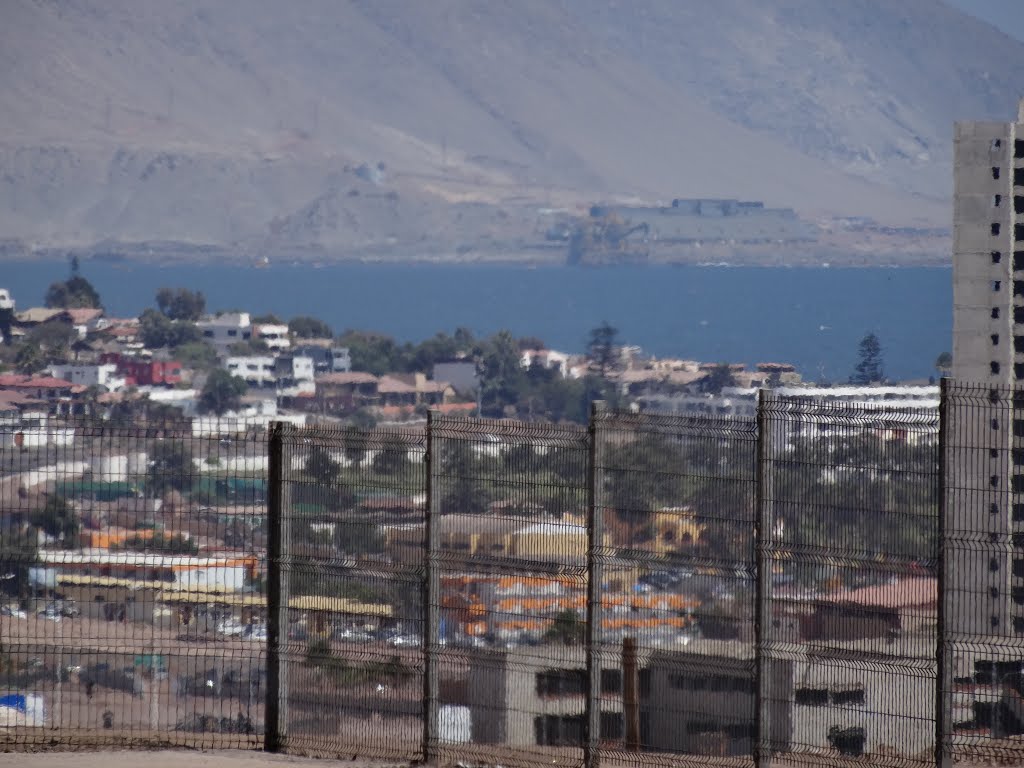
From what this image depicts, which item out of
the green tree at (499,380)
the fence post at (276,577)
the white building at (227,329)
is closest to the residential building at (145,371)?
the white building at (227,329)

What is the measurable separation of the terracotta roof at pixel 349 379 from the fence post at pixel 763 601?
81.7 metres

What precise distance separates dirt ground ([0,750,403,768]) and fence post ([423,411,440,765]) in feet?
1.00

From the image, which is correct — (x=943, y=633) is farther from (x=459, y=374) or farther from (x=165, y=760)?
(x=459, y=374)

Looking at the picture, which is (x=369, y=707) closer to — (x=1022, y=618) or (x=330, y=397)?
(x=1022, y=618)

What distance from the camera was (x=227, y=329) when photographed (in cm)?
10306

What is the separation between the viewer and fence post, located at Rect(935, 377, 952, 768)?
830cm

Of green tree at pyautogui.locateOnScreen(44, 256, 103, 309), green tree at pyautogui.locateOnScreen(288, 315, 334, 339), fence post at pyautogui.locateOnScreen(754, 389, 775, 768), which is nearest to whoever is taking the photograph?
fence post at pyautogui.locateOnScreen(754, 389, 775, 768)

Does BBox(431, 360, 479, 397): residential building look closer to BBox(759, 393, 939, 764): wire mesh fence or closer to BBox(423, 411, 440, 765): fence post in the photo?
BBox(423, 411, 440, 765): fence post

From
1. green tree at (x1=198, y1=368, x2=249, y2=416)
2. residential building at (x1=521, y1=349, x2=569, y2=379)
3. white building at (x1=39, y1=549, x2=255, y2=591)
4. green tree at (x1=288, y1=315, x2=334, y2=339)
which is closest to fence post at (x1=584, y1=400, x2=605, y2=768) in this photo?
white building at (x1=39, y1=549, x2=255, y2=591)

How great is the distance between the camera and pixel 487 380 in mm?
93188

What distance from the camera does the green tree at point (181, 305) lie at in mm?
108812

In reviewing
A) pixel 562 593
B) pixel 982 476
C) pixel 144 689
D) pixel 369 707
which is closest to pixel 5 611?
pixel 144 689

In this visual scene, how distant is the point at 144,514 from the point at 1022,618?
4.44m

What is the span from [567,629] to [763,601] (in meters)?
0.99
